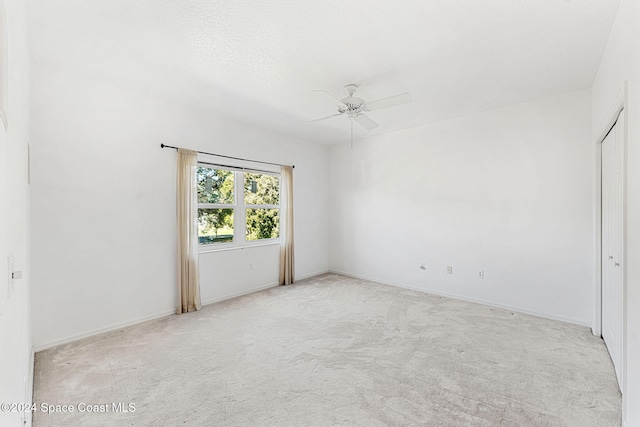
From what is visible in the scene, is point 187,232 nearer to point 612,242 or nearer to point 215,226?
point 215,226

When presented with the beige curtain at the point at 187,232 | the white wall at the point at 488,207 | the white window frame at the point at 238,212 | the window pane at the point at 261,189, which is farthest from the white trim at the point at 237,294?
the white wall at the point at 488,207

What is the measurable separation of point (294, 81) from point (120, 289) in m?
2.97

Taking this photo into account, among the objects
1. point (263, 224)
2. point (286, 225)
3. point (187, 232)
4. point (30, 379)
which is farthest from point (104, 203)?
point (286, 225)

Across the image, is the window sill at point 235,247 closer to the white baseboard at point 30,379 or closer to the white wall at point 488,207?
the white wall at point 488,207

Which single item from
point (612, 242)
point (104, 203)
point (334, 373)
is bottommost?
point (334, 373)

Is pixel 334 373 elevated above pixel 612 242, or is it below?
below

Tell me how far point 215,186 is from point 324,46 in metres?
2.63

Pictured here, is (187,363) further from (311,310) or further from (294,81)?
(294,81)

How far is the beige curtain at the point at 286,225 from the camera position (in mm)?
5105

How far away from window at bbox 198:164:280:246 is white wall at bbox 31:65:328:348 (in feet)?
1.14

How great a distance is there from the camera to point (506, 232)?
390 centimetres

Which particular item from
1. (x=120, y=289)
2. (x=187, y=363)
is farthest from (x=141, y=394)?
(x=120, y=289)

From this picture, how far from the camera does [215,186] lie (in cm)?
432

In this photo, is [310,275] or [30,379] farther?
[310,275]
